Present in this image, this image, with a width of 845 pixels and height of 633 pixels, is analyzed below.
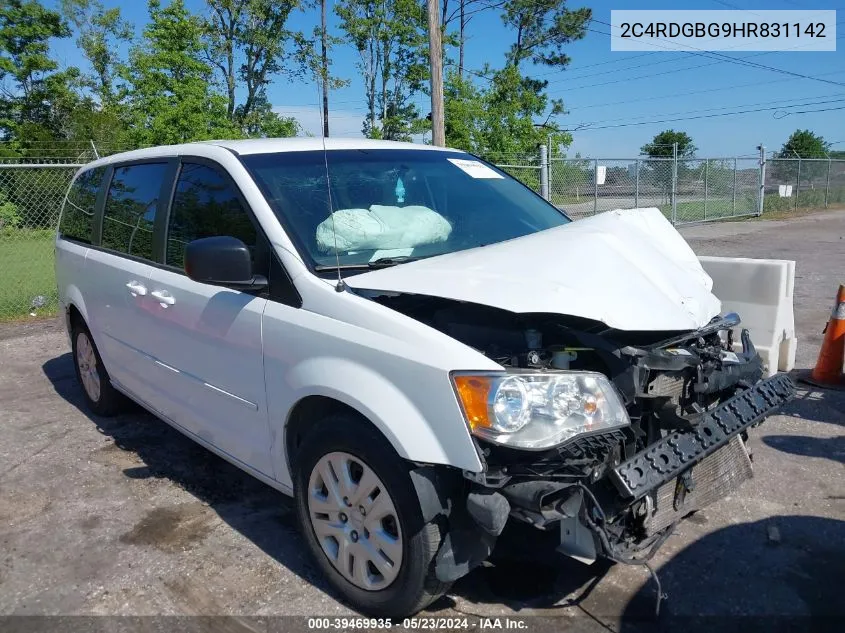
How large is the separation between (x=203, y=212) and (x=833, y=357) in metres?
4.64

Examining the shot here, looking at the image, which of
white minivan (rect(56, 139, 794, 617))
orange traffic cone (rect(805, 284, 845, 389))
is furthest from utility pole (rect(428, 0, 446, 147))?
white minivan (rect(56, 139, 794, 617))

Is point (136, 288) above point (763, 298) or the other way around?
above

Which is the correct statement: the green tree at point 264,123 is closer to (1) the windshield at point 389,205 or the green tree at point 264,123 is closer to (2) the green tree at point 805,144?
(1) the windshield at point 389,205

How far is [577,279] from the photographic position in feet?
9.09

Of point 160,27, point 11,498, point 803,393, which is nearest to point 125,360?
point 11,498

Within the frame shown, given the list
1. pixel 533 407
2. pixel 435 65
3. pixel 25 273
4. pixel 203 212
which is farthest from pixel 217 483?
pixel 25 273

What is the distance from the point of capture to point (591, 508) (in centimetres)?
240

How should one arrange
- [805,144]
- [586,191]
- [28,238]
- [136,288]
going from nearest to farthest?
[136,288]
[28,238]
[586,191]
[805,144]

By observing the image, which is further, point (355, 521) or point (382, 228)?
point (382, 228)

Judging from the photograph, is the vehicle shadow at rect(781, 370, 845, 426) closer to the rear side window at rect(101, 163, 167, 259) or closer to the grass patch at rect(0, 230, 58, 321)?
the rear side window at rect(101, 163, 167, 259)

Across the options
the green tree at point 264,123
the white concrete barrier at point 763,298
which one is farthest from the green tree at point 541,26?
the white concrete barrier at point 763,298

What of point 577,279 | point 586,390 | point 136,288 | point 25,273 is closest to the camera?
point 586,390

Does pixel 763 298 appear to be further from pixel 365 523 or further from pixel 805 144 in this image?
pixel 805 144

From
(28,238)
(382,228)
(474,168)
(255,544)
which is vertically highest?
(474,168)
